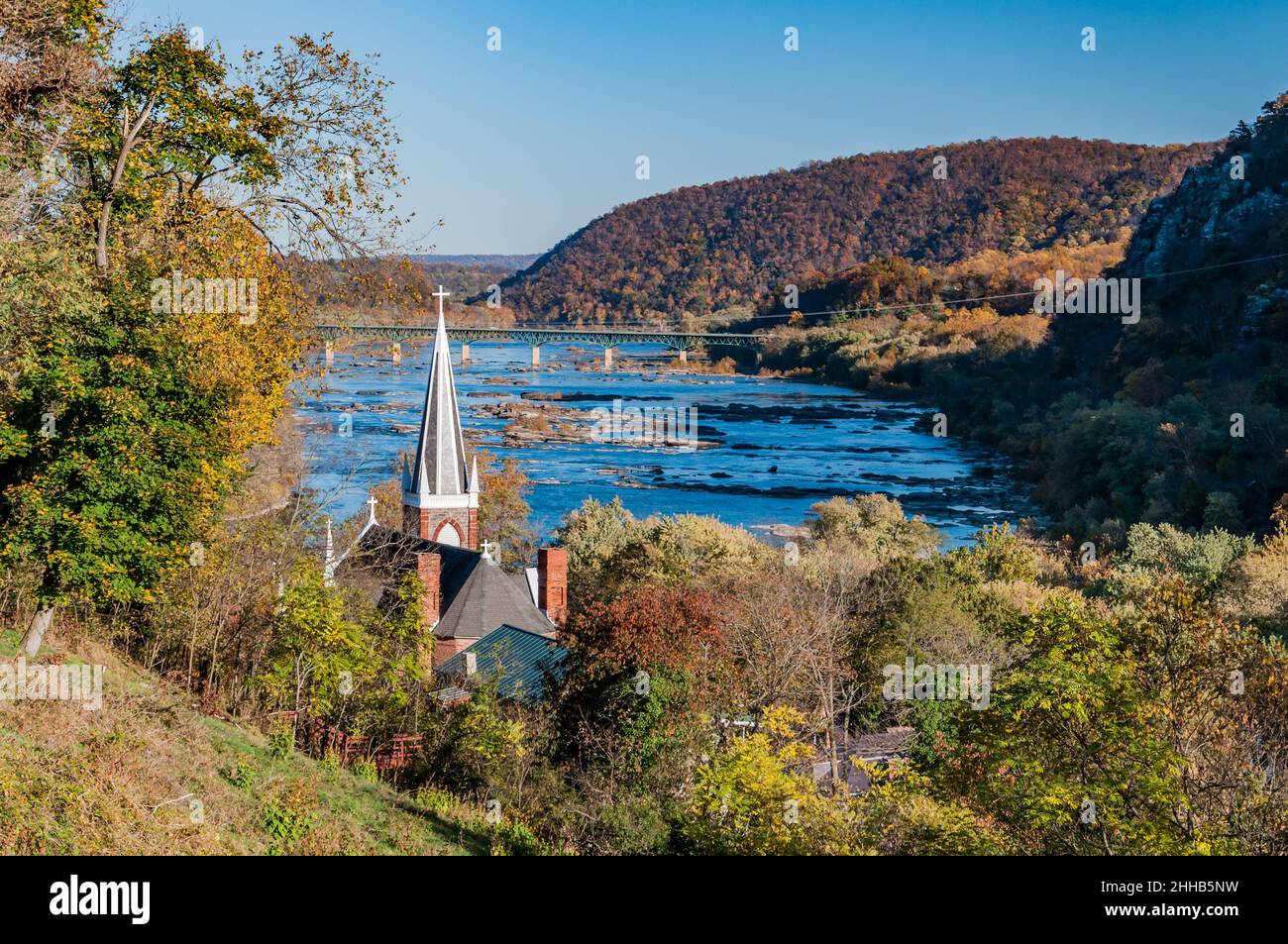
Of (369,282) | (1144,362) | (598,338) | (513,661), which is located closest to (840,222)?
(598,338)

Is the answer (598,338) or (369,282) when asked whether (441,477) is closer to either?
(369,282)
